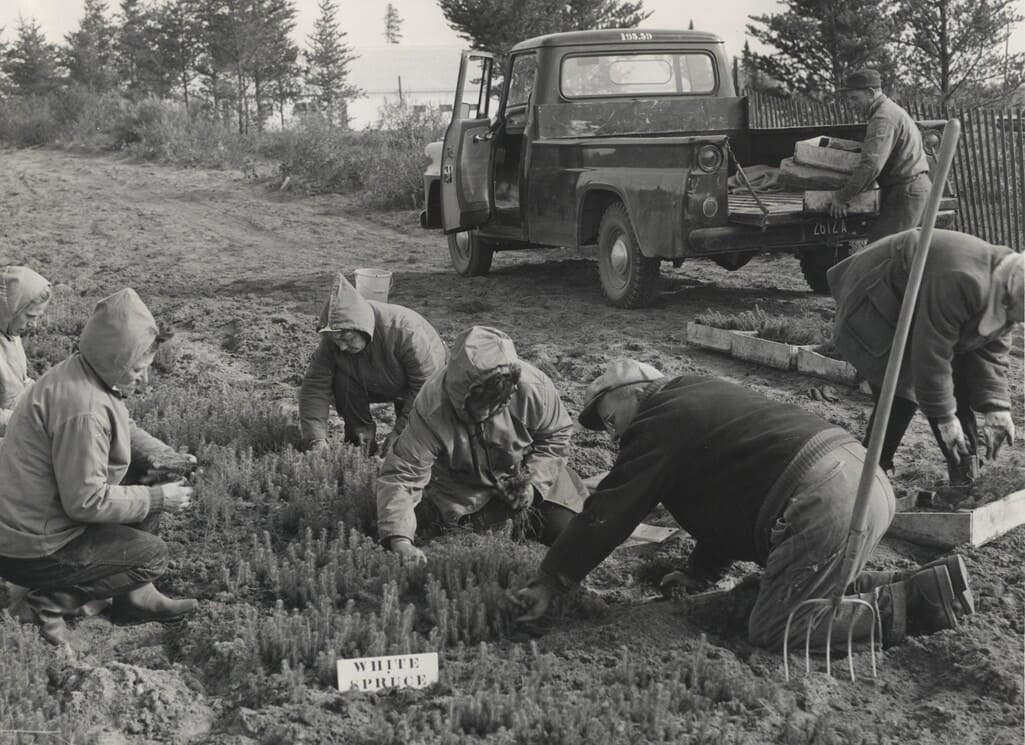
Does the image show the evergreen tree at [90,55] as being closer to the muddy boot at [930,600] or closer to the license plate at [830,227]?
the license plate at [830,227]

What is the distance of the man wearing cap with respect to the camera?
746 centimetres

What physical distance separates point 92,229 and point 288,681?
41.8 feet

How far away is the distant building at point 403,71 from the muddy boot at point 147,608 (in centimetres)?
4741

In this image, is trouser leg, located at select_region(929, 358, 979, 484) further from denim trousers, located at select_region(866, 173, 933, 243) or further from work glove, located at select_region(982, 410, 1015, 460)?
denim trousers, located at select_region(866, 173, 933, 243)

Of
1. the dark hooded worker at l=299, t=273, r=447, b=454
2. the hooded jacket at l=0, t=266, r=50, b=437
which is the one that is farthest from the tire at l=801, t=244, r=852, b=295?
the hooded jacket at l=0, t=266, r=50, b=437

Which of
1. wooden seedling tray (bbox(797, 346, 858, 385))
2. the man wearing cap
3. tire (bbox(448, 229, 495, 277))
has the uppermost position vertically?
the man wearing cap

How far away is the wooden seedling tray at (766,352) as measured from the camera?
7.41m

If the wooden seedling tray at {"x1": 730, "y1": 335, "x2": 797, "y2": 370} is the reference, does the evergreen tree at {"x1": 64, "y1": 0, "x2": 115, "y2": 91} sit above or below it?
above

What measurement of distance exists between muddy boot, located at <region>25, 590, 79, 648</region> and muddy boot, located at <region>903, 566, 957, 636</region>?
9.99 feet

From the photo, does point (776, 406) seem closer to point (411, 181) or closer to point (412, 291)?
point (412, 291)

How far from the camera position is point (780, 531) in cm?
366

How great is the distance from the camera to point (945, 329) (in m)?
4.48

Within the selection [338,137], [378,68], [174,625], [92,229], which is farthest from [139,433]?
[378,68]

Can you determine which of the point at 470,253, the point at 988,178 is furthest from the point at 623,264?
the point at 988,178
